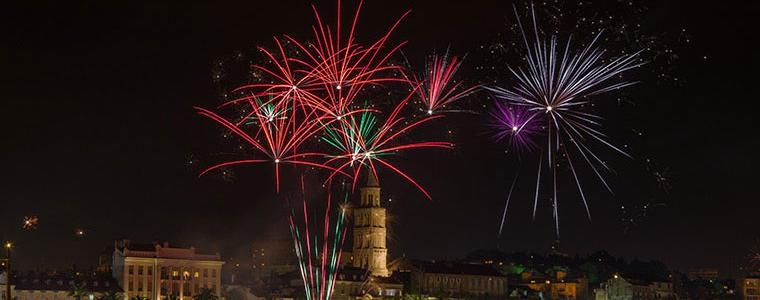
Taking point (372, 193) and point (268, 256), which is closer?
point (372, 193)

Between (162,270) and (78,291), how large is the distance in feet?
37.7

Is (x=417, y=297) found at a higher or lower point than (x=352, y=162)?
lower

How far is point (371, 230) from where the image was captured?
128375 mm

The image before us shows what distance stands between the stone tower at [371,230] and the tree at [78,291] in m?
34.4

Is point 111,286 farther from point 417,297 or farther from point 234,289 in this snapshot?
point 417,297

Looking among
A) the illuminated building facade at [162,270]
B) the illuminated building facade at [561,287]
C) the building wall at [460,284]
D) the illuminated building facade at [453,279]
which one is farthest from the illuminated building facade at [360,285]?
the illuminated building facade at [561,287]

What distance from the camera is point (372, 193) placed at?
130 meters

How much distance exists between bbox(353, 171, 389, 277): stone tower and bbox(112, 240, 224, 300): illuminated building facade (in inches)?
719

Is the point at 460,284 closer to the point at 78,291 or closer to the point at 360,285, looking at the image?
the point at 360,285

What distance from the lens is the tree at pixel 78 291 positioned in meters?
103

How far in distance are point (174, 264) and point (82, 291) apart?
41.8 feet

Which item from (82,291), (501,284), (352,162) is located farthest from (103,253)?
(352,162)

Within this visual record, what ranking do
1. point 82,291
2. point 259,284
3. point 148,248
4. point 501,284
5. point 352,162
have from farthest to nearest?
1. point 501,284
2. point 259,284
3. point 148,248
4. point 82,291
5. point 352,162

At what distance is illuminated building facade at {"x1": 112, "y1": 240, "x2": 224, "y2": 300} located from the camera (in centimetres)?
11206
